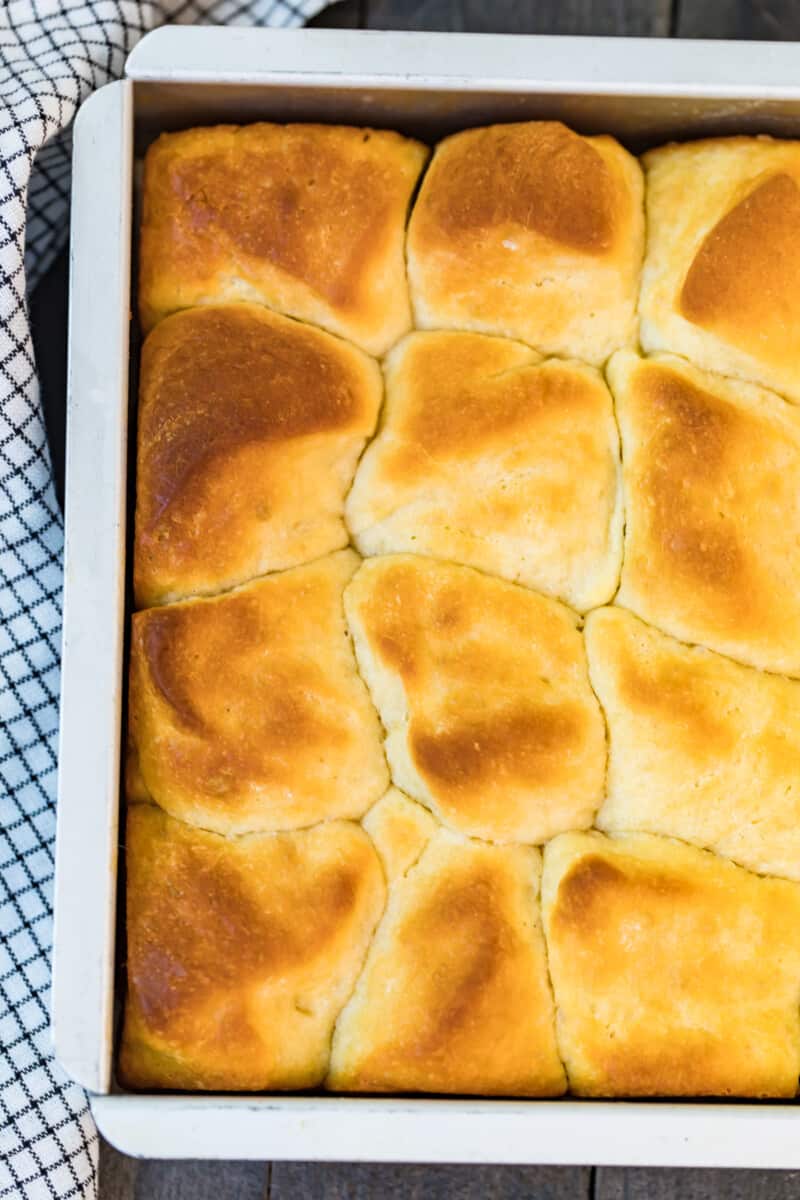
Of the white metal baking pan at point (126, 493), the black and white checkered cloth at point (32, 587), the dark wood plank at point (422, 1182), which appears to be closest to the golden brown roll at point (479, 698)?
the white metal baking pan at point (126, 493)

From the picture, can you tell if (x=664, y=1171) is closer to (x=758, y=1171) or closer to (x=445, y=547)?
(x=758, y=1171)

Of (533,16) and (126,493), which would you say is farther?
(533,16)

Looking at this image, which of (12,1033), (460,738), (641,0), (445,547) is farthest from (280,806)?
(641,0)

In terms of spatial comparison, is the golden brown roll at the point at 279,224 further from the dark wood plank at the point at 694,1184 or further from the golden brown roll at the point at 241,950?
the dark wood plank at the point at 694,1184

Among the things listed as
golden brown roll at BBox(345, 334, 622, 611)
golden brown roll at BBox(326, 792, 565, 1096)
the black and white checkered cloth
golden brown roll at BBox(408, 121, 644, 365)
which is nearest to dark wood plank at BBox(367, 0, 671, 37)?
the black and white checkered cloth

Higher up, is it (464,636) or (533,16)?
(533,16)

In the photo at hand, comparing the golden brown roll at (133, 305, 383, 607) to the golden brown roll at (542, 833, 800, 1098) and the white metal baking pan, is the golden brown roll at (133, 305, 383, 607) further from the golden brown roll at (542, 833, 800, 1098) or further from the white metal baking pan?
the golden brown roll at (542, 833, 800, 1098)

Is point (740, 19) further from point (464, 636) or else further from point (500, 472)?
point (464, 636)

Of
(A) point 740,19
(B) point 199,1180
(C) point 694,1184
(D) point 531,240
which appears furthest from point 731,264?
(B) point 199,1180
